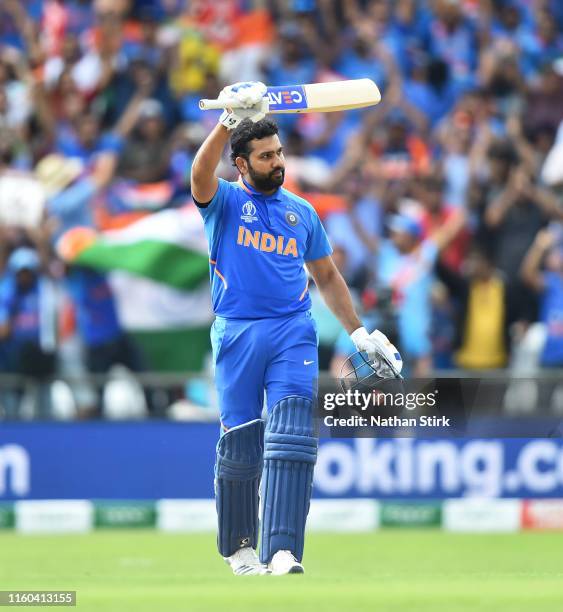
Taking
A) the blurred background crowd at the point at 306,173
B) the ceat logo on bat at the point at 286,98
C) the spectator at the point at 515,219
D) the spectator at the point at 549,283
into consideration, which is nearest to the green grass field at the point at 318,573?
the spectator at the point at 549,283

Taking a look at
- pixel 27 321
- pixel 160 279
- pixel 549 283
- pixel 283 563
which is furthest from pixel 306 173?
pixel 283 563

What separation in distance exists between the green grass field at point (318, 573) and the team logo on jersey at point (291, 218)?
5.33 ft

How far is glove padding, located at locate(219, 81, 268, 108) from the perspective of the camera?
661 cm

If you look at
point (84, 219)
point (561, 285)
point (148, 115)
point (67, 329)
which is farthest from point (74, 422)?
point (561, 285)

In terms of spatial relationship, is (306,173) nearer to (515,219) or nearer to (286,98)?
(515,219)

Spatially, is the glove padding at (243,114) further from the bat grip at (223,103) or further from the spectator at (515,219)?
the spectator at (515,219)

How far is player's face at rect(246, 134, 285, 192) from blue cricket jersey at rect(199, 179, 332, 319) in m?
0.09

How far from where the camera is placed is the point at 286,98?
6855 millimetres

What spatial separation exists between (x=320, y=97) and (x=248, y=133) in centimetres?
39

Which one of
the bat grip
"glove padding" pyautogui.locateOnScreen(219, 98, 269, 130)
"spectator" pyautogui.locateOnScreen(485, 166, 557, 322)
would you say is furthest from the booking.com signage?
the bat grip

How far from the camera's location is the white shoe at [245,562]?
7.39m

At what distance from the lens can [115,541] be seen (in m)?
11.5

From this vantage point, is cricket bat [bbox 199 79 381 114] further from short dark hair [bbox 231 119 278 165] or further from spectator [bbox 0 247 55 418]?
spectator [bbox 0 247 55 418]

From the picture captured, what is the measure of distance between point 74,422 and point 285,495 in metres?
5.79
